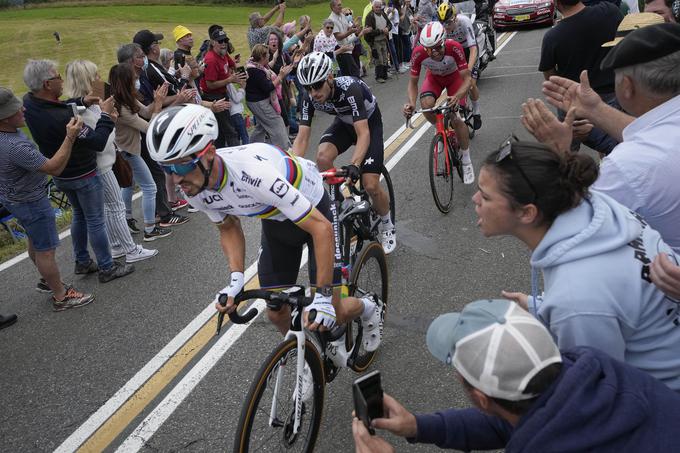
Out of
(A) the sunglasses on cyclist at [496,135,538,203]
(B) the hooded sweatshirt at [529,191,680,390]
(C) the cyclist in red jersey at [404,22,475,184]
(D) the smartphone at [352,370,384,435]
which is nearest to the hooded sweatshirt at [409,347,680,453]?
Answer: (B) the hooded sweatshirt at [529,191,680,390]

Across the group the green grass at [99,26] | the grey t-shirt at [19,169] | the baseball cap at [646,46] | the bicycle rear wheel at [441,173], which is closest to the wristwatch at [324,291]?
the baseball cap at [646,46]

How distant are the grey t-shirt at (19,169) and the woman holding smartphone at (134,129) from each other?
5.24ft

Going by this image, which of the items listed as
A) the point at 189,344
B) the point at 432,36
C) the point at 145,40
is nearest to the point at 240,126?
the point at 145,40

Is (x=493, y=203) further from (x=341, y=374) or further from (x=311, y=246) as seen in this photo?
(x=341, y=374)

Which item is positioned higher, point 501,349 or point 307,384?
point 501,349

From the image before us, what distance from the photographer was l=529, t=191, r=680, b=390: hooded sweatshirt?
6.04ft

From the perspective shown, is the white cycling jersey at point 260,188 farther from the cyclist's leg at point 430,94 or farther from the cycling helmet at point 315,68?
the cyclist's leg at point 430,94

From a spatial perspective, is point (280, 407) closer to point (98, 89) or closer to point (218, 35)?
point (98, 89)

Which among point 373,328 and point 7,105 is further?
point 7,105

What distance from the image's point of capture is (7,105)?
202 inches

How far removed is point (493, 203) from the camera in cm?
224

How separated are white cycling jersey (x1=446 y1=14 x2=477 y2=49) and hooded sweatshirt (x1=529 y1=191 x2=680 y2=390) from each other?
783 centimetres

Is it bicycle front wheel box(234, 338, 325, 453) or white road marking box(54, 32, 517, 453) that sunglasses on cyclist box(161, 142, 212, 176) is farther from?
white road marking box(54, 32, 517, 453)

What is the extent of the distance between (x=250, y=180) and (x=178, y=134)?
46 cm
